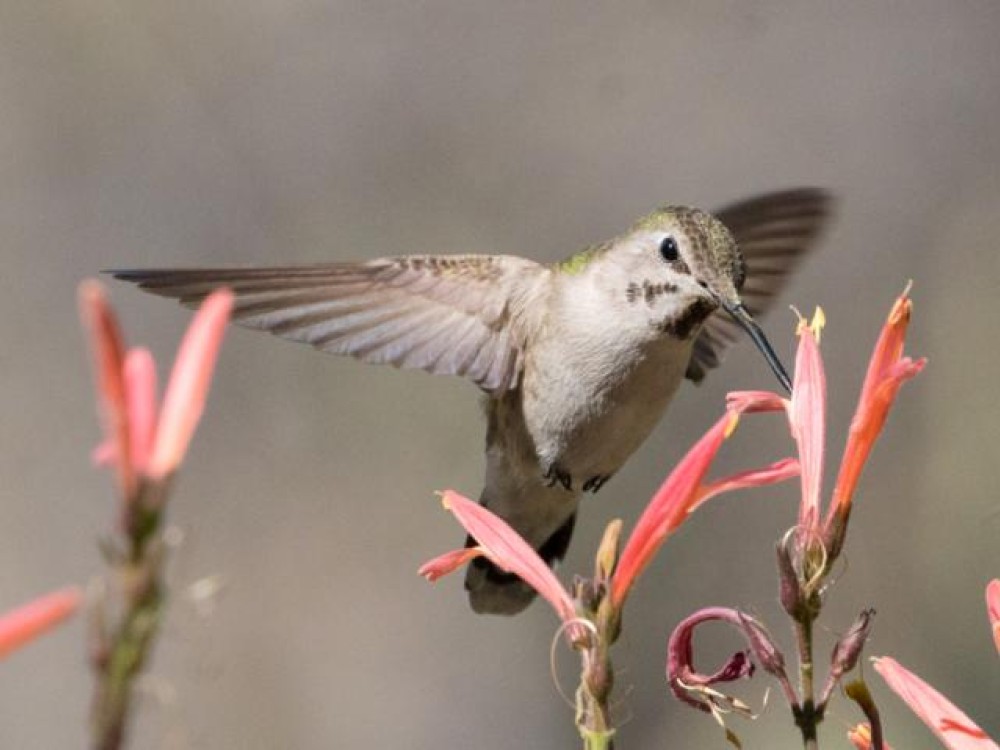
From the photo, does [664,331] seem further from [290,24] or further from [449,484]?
[290,24]

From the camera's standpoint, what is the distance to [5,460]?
701cm

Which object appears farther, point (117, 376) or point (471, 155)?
point (471, 155)

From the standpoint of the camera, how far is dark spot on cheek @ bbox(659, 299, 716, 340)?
3.28 metres

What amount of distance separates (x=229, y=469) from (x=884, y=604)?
2806mm

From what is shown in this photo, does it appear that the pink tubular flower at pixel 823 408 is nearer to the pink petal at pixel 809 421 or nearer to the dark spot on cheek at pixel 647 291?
the pink petal at pixel 809 421

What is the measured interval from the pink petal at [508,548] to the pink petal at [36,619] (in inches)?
38.5

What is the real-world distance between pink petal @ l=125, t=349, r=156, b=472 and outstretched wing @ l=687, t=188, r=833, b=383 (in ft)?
9.38

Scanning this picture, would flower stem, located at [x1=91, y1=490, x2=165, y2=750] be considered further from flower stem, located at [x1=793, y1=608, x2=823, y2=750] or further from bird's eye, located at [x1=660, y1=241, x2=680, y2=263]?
bird's eye, located at [x1=660, y1=241, x2=680, y2=263]

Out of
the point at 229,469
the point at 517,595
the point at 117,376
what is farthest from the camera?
the point at 229,469

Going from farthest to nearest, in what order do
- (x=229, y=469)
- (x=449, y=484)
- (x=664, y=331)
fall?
(x=229, y=469) → (x=449, y=484) → (x=664, y=331)

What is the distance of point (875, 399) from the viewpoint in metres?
2.04

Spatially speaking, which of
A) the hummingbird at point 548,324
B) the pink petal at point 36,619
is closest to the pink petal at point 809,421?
the hummingbird at point 548,324

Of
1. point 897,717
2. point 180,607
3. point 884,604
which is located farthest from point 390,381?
point 180,607

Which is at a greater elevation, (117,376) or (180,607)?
(117,376)
